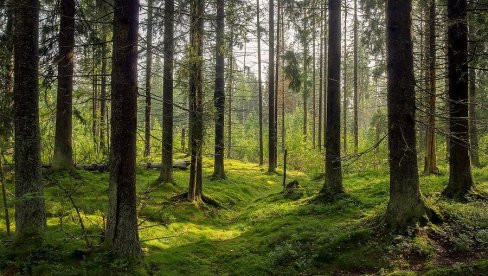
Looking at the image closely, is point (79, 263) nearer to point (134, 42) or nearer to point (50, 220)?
point (50, 220)

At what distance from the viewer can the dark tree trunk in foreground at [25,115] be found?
21.1 ft

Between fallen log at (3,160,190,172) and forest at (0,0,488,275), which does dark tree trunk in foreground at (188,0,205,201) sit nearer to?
forest at (0,0,488,275)

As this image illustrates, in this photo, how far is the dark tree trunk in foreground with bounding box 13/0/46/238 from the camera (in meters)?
6.45

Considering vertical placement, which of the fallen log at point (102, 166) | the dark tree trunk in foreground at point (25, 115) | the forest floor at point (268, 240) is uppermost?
the dark tree trunk in foreground at point (25, 115)

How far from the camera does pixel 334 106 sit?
37.3 feet

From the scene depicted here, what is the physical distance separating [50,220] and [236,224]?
500 centimetres

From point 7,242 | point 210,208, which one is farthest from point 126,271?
point 210,208

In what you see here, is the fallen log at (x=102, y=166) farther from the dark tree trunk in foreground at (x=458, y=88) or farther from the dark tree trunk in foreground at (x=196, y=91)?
the dark tree trunk in foreground at (x=458, y=88)

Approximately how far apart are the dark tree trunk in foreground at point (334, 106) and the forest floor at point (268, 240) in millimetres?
680

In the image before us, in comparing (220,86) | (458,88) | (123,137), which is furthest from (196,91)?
(458,88)

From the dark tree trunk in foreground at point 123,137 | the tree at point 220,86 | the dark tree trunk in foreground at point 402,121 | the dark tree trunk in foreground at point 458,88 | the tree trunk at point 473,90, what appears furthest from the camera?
the tree at point 220,86

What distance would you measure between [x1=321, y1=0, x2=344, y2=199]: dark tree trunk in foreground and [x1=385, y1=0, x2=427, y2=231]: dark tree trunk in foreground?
4.00m

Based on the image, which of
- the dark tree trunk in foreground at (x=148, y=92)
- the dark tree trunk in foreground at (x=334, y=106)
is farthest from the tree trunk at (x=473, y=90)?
the dark tree trunk in foreground at (x=148, y=92)

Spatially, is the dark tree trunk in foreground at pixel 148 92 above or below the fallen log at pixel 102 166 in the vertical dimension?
above
